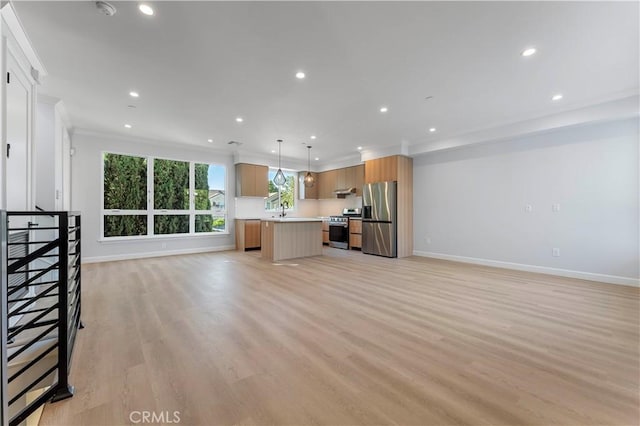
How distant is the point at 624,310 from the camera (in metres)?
3.03

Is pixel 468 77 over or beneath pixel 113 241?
over

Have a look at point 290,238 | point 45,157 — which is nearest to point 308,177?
point 290,238

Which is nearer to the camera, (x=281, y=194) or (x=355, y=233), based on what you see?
(x=355, y=233)

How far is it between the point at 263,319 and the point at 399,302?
1.63 m

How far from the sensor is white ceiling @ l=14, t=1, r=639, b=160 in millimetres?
2215

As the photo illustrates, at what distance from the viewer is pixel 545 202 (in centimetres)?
478

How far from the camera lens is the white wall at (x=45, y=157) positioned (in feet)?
12.4

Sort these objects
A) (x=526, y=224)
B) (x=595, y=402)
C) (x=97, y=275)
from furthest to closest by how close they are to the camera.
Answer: (x=526, y=224) < (x=97, y=275) < (x=595, y=402)

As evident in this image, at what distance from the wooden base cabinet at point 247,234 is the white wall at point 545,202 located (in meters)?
4.45

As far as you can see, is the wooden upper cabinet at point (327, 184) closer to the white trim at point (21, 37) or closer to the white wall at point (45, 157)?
the white wall at point (45, 157)

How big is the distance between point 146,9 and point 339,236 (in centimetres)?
666

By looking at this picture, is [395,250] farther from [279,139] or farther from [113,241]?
[113,241]

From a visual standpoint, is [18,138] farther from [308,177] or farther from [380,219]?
[380,219]

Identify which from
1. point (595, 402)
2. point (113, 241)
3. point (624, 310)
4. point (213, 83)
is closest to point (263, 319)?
point (595, 402)
